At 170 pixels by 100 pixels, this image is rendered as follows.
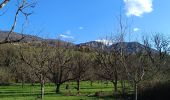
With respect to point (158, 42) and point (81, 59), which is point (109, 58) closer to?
point (81, 59)

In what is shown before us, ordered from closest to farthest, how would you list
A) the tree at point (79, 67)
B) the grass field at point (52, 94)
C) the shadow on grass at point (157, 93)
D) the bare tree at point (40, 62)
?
the shadow on grass at point (157, 93) → the bare tree at point (40, 62) → the grass field at point (52, 94) → the tree at point (79, 67)

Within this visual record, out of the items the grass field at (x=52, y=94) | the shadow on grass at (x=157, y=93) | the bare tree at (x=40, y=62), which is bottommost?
the grass field at (x=52, y=94)

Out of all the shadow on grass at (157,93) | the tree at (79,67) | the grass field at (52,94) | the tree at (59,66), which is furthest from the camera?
the tree at (79,67)

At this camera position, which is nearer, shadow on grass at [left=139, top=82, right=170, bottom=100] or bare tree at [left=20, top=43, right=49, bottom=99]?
shadow on grass at [left=139, top=82, right=170, bottom=100]

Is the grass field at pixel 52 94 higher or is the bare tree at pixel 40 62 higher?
the bare tree at pixel 40 62

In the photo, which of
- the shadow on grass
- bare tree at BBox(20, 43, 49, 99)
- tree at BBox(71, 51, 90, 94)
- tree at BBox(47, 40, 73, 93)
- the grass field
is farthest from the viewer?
tree at BBox(71, 51, 90, 94)

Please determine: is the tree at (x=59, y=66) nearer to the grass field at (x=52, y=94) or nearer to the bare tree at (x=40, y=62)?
the grass field at (x=52, y=94)

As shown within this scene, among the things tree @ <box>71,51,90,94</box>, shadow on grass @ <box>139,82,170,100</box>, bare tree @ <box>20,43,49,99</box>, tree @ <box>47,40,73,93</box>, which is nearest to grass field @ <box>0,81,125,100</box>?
tree @ <box>47,40,73,93</box>

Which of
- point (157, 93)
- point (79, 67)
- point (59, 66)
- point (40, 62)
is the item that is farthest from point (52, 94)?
point (157, 93)

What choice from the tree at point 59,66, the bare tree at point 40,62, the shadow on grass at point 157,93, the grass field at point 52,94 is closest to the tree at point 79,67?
the tree at point 59,66

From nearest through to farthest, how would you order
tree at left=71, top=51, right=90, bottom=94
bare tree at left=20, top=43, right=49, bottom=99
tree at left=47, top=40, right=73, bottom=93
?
bare tree at left=20, top=43, right=49, bottom=99 → tree at left=47, top=40, right=73, bottom=93 → tree at left=71, top=51, right=90, bottom=94

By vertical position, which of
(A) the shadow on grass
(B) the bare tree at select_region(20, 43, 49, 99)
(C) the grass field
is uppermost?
(B) the bare tree at select_region(20, 43, 49, 99)

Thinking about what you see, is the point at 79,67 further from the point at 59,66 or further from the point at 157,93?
the point at 157,93

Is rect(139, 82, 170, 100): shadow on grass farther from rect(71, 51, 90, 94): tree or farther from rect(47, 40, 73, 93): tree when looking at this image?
rect(71, 51, 90, 94): tree
